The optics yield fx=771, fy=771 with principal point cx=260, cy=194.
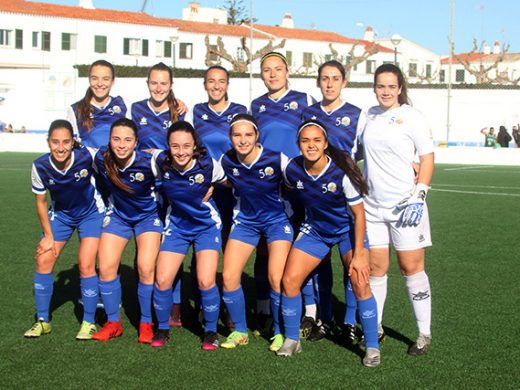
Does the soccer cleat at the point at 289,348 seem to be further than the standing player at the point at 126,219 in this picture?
No

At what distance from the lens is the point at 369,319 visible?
5.28 metres

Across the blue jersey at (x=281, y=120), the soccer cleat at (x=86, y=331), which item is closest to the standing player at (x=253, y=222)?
the blue jersey at (x=281, y=120)

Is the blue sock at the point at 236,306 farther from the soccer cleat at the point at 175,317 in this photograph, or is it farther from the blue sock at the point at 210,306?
the soccer cleat at the point at 175,317

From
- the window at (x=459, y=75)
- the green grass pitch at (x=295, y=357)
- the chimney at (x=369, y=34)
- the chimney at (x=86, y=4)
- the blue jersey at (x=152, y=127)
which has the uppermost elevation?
the chimney at (x=369, y=34)

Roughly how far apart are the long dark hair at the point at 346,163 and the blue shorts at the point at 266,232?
0.70m

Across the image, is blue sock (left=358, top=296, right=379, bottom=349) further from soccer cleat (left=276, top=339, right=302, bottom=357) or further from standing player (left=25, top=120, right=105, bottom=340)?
standing player (left=25, top=120, right=105, bottom=340)

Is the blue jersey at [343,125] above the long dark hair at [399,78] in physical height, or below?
below

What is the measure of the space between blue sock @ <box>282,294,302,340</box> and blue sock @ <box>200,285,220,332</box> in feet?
1.78

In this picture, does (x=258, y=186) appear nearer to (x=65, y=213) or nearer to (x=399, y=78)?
(x=399, y=78)

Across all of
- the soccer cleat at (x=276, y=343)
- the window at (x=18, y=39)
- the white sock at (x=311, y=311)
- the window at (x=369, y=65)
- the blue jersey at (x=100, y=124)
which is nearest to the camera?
the soccer cleat at (x=276, y=343)

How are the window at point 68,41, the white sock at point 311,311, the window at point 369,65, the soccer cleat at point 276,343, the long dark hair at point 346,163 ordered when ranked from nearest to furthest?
the long dark hair at point 346,163
the soccer cleat at point 276,343
the white sock at point 311,311
the window at point 68,41
the window at point 369,65

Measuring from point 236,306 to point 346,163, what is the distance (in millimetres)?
1369

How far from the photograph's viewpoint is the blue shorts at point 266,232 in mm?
5664

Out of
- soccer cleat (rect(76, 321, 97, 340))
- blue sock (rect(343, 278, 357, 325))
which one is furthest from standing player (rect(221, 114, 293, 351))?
soccer cleat (rect(76, 321, 97, 340))
